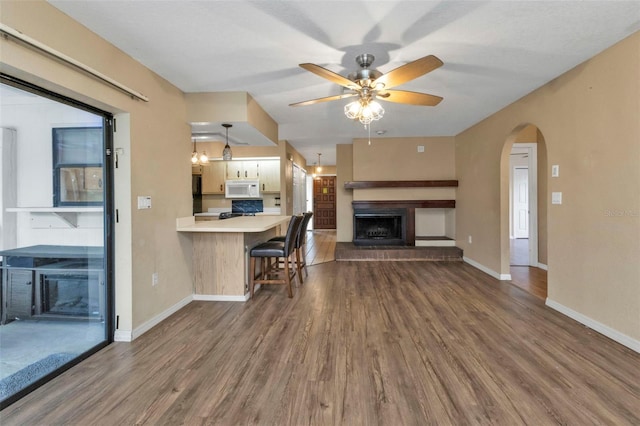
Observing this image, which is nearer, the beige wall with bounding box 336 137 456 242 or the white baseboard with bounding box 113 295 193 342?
the white baseboard with bounding box 113 295 193 342

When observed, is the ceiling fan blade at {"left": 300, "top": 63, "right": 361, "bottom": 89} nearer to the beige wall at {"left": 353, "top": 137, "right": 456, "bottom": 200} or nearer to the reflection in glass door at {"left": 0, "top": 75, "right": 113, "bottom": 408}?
the reflection in glass door at {"left": 0, "top": 75, "right": 113, "bottom": 408}

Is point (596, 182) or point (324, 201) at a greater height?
point (324, 201)

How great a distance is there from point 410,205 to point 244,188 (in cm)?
349

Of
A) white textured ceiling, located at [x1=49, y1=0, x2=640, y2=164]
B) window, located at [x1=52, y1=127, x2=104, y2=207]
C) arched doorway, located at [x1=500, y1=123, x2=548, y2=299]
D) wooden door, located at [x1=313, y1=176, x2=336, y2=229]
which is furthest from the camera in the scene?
wooden door, located at [x1=313, y1=176, x2=336, y2=229]

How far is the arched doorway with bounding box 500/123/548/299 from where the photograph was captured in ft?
12.9

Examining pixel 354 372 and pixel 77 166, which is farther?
pixel 77 166

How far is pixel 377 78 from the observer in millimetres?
2328

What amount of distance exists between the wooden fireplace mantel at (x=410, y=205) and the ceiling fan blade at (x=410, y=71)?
341 cm

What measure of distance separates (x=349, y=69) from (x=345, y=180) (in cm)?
378

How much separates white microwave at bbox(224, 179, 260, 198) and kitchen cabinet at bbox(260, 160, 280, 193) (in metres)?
0.14

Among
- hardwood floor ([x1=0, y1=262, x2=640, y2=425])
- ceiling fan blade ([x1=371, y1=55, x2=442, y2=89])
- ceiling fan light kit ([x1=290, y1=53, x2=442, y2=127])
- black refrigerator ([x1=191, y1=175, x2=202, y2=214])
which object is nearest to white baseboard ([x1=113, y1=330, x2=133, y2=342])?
hardwood floor ([x1=0, y1=262, x2=640, y2=425])

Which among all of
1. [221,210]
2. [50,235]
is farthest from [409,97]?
[221,210]

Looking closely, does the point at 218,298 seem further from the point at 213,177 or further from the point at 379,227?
the point at 213,177

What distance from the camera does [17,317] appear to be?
1931mm
